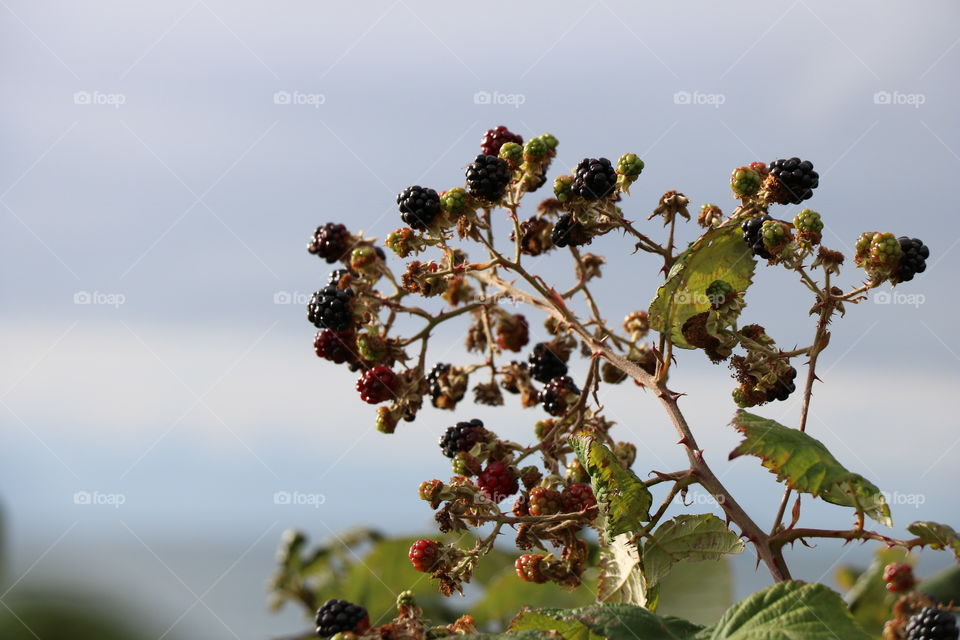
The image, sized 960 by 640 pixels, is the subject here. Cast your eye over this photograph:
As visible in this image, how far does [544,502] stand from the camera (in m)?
1.95

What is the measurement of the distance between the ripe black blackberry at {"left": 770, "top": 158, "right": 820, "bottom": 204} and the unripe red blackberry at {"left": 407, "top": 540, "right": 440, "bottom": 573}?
117 cm

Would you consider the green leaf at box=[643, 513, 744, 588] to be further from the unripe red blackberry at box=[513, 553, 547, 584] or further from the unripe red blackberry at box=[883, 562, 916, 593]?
the unripe red blackberry at box=[883, 562, 916, 593]

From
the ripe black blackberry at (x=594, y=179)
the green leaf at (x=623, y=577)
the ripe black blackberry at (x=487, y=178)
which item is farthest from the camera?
the ripe black blackberry at (x=487, y=178)

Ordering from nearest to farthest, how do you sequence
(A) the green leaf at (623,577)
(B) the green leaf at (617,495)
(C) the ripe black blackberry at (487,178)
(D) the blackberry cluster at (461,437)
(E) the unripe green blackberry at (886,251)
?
(B) the green leaf at (617,495) < (A) the green leaf at (623,577) < (E) the unripe green blackberry at (886,251) < (C) the ripe black blackberry at (487,178) < (D) the blackberry cluster at (461,437)

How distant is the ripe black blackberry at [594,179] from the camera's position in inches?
79.2

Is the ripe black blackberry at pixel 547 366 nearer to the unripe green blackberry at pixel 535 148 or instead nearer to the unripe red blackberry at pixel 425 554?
the unripe green blackberry at pixel 535 148

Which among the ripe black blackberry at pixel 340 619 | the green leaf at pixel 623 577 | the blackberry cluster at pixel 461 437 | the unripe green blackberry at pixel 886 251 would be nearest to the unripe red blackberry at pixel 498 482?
the blackberry cluster at pixel 461 437

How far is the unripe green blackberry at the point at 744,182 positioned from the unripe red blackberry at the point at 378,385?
110 cm

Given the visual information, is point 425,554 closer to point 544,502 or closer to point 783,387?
point 544,502

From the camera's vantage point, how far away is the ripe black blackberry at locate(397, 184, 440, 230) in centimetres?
221

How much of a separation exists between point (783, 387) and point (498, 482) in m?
0.73

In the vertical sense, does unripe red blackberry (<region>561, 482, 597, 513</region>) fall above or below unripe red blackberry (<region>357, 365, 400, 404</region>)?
below

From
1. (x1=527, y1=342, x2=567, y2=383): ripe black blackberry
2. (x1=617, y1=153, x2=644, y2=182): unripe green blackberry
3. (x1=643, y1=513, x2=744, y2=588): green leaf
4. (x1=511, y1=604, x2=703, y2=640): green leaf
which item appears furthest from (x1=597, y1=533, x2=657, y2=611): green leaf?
(x1=617, y1=153, x2=644, y2=182): unripe green blackberry

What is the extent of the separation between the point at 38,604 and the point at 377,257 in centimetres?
352
